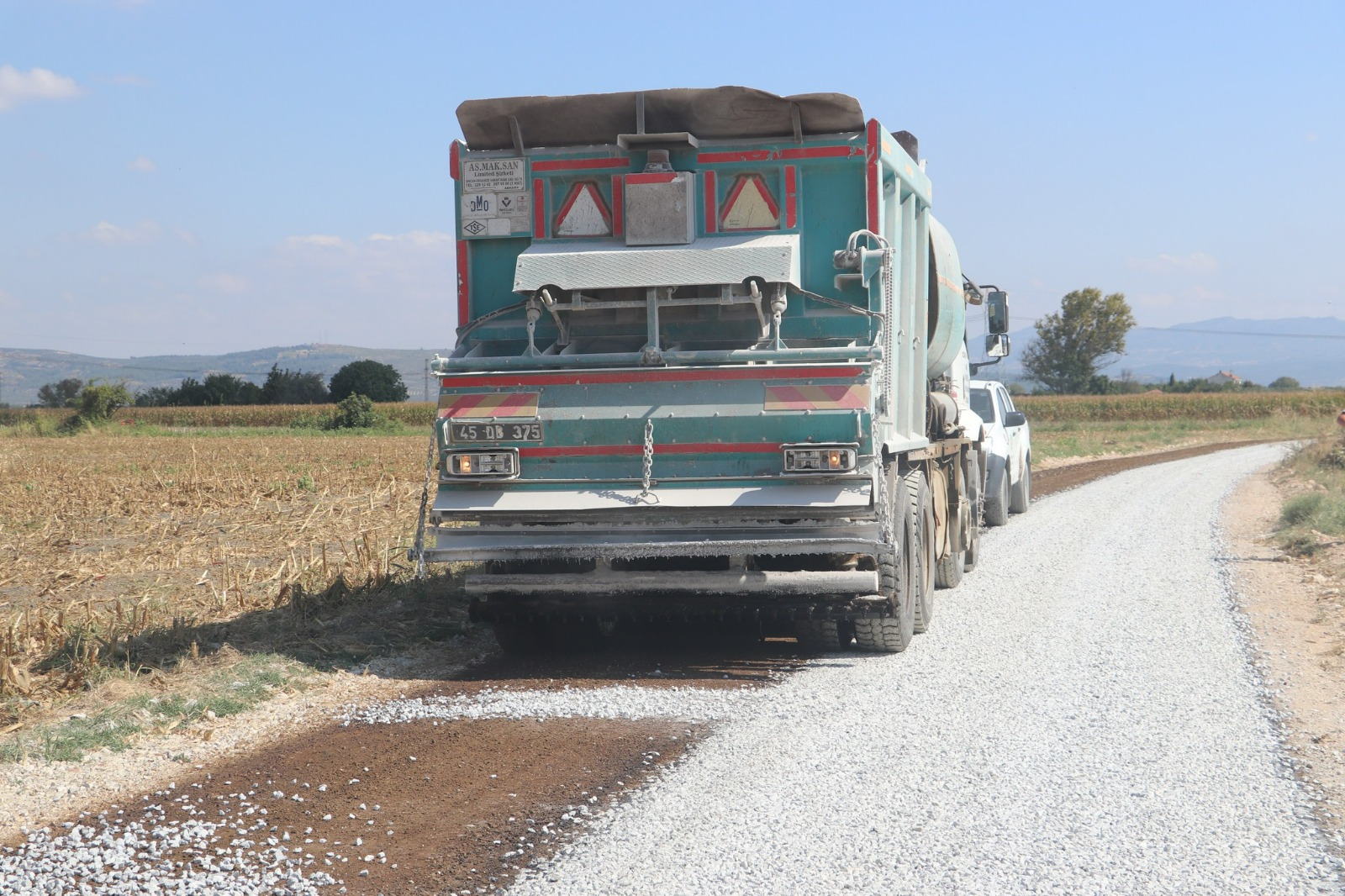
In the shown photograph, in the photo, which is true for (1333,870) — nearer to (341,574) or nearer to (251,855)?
(251,855)

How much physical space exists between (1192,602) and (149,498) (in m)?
14.7

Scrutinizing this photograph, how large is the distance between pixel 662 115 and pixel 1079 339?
399 ft

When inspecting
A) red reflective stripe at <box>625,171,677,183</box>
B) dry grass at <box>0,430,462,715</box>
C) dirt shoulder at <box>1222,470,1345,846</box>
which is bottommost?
dirt shoulder at <box>1222,470,1345,846</box>

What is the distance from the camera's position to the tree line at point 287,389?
8144 cm

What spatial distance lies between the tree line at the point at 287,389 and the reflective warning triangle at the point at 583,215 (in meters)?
74.3

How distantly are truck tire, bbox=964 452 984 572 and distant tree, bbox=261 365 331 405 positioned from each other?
71.2 metres

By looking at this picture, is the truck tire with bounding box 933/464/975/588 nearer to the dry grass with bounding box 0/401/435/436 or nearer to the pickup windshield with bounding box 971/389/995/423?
the pickup windshield with bounding box 971/389/995/423

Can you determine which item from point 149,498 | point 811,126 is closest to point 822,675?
point 811,126

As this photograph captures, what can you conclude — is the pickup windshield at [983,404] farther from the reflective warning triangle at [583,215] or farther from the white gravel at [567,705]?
the white gravel at [567,705]

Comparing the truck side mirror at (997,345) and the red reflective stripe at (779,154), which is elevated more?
the red reflective stripe at (779,154)

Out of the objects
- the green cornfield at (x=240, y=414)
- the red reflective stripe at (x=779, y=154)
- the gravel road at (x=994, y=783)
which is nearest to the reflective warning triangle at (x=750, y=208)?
the red reflective stripe at (x=779, y=154)

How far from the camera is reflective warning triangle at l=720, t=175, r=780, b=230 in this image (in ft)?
27.0

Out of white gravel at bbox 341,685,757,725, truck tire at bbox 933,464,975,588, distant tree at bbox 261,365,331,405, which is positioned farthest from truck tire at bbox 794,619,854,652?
distant tree at bbox 261,365,331,405

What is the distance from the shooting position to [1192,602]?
408 inches
